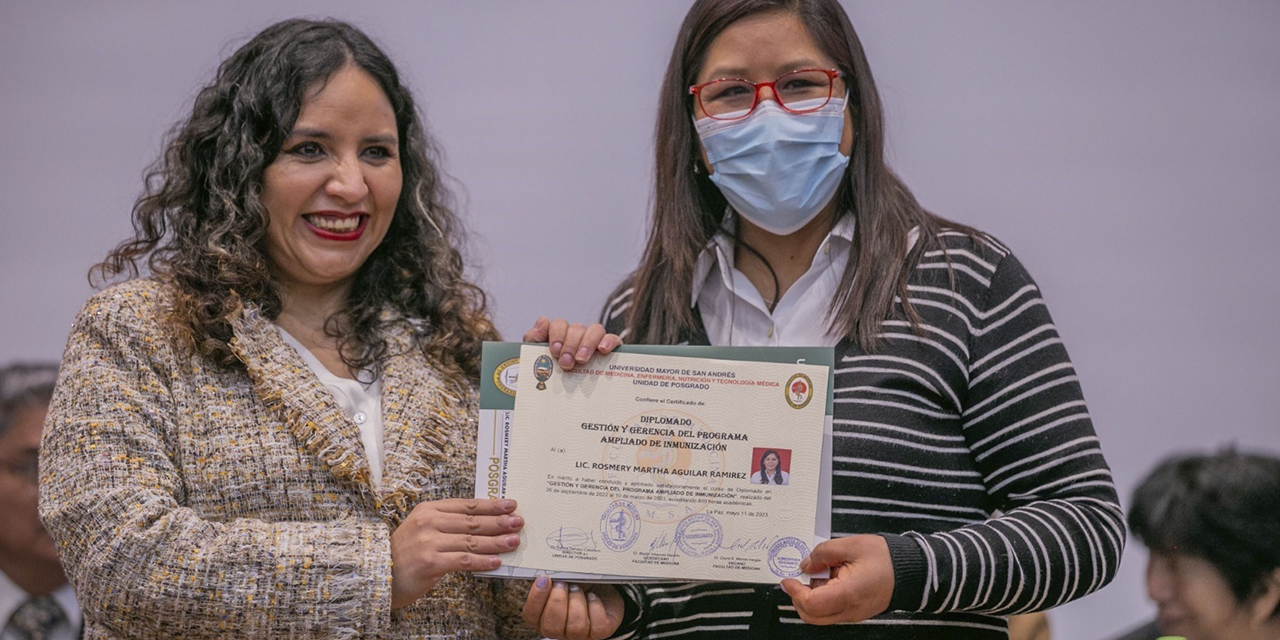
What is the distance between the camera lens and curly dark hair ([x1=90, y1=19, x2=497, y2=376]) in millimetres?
1830

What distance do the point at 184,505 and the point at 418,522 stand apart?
34 centimetres

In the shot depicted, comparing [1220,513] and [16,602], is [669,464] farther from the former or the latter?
[16,602]

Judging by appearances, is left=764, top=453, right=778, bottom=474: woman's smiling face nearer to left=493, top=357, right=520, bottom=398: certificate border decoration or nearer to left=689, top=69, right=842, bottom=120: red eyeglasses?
left=493, top=357, right=520, bottom=398: certificate border decoration

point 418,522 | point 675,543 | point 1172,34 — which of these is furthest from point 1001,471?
point 1172,34

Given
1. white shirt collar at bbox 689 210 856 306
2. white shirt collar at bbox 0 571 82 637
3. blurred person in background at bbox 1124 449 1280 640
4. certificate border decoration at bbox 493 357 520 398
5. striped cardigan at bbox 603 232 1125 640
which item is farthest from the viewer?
white shirt collar at bbox 0 571 82 637

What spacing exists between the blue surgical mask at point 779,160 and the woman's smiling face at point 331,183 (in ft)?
1.75

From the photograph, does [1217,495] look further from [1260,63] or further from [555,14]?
[555,14]

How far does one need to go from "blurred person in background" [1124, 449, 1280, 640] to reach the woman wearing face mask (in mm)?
964

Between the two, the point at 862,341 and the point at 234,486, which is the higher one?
the point at 862,341

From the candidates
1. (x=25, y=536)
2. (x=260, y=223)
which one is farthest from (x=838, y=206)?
(x=25, y=536)

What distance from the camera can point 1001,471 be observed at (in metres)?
1.65

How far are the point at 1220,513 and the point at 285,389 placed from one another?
1.90 m

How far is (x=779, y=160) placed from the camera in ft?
5.73

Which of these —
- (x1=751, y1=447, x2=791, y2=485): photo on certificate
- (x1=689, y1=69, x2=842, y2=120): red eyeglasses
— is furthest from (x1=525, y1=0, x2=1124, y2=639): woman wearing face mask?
(x1=751, y1=447, x2=791, y2=485): photo on certificate
